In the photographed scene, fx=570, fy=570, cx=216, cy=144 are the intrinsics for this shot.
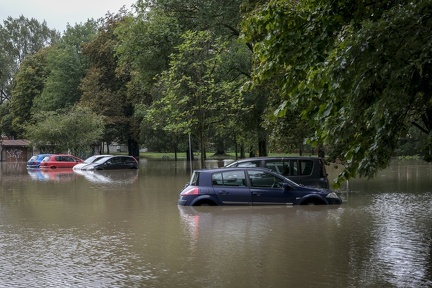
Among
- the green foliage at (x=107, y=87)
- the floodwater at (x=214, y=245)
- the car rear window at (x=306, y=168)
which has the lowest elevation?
the floodwater at (x=214, y=245)

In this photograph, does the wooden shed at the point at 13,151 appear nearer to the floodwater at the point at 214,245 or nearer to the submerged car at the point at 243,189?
the floodwater at the point at 214,245

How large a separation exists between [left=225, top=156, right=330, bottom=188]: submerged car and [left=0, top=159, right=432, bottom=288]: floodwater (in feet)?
4.17

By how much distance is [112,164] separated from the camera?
46312 millimetres

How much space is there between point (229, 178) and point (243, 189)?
1.76 ft

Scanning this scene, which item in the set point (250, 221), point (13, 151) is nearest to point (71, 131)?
point (13, 151)

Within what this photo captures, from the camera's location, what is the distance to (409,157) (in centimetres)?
7556

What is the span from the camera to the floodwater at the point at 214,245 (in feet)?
27.9

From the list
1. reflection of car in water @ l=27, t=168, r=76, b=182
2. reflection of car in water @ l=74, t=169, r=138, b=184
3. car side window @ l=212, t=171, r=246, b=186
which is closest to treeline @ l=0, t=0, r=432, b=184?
car side window @ l=212, t=171, r=246, b=186

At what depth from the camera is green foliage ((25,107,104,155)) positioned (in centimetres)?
5575

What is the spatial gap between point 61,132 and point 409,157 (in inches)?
1785

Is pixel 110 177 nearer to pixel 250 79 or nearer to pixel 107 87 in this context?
pixel 250 79

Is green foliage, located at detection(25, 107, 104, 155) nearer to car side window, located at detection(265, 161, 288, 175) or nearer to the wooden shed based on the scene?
the wooden shed

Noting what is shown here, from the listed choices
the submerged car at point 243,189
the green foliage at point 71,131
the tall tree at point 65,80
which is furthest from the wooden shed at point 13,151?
the submerged car at point 243,189

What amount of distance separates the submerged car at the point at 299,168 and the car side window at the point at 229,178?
1708 millimetres
